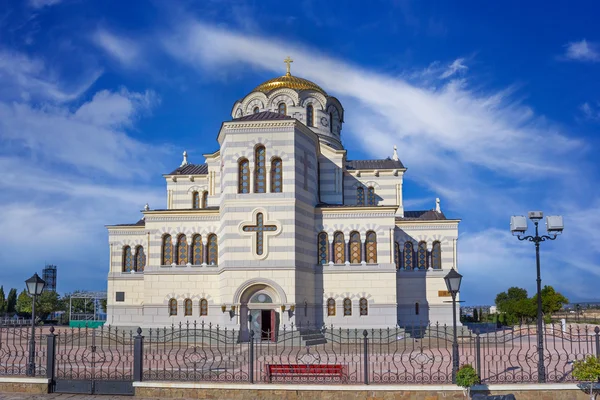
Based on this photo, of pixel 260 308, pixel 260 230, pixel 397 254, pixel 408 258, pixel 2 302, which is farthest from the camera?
pixel 2 302

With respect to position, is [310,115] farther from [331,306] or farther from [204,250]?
[331,306]

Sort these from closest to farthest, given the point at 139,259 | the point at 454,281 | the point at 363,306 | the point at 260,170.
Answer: the point at 454,281
the point at 260,170
the point at 363,306
the point at 139,259

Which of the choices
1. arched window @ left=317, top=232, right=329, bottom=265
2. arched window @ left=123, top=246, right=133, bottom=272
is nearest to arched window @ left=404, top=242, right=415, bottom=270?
arched window @ left=317, top=232, right=329, bottom=265

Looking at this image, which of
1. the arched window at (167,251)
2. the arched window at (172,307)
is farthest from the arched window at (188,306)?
the arched window at (167,251)

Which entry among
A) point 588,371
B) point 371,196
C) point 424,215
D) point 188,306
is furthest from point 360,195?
point 588,371

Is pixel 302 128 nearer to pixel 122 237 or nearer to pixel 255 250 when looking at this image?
pixel 255 250

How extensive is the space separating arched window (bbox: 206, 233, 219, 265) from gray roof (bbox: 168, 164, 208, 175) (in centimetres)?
754

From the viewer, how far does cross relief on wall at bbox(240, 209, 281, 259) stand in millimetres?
27438

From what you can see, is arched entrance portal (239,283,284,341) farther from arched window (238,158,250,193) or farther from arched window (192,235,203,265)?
arched window (238,158,250,193)

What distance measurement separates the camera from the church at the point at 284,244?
27.4 metres

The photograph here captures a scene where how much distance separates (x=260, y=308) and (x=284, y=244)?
2.97 m

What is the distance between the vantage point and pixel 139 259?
115ft

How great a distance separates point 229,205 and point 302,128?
16.3 feet

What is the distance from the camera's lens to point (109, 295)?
34.8m
